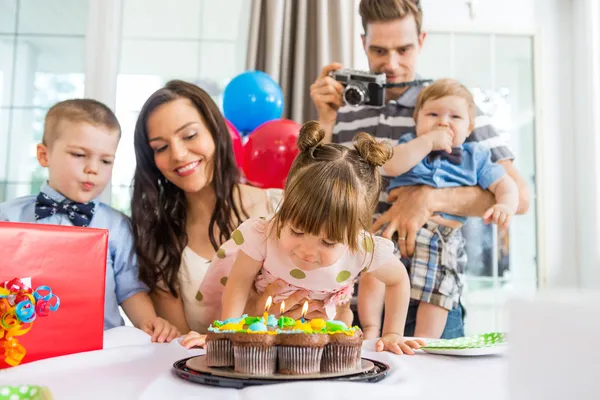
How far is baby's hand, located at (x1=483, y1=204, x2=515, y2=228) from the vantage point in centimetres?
177

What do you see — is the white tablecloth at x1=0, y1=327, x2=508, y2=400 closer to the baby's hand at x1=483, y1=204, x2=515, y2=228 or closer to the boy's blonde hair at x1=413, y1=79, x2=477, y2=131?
the baby's hand at x1=483, y1=204, x2=515, y2=228

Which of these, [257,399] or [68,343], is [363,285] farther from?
[257,399]

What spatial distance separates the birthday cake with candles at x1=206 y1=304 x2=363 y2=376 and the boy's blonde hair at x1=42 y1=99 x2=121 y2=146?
1003 millimetres

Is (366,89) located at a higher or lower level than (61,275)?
higher

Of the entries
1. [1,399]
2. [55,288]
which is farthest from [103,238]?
[1,399]

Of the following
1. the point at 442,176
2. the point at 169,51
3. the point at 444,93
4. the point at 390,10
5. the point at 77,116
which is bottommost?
the point at 442,176

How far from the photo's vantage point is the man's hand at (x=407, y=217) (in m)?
1.84

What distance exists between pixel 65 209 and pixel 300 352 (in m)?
1.08

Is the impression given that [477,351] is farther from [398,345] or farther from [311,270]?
[311,270]

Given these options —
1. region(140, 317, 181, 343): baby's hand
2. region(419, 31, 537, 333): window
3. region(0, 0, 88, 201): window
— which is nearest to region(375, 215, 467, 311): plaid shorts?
region(140, 317, 181, 343): baby's hand

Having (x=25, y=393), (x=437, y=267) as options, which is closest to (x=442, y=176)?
(x=437, y=267)

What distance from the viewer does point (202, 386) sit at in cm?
81

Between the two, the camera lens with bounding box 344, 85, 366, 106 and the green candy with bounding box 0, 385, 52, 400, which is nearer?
the green candy with bounding box 0, 385, 52, 400

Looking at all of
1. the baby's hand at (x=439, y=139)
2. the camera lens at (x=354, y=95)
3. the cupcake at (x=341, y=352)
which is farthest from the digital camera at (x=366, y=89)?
the cupcake at (x=341, y=352)
